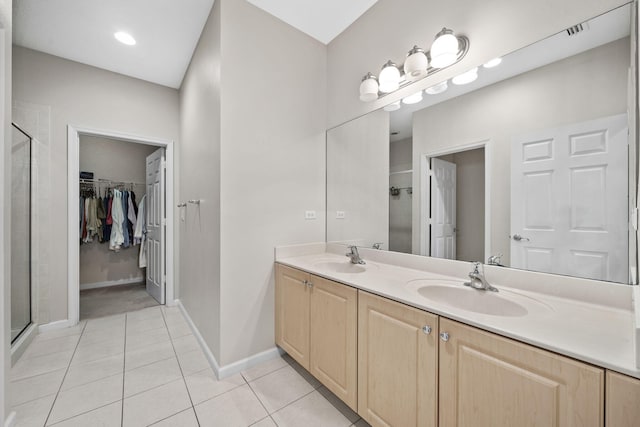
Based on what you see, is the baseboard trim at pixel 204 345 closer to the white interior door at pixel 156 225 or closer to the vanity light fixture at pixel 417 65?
the white interior door at pixel 156 225

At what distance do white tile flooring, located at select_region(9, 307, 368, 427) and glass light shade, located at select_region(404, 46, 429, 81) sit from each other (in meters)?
2.10

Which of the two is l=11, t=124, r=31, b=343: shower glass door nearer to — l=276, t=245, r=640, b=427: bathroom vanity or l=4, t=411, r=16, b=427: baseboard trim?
l=4, t=411, r=16, b=427: baseboard trim

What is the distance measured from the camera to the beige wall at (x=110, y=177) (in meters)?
3.76

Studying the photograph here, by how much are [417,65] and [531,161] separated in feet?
2.83

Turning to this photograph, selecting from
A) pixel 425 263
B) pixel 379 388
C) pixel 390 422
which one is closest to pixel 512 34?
pixel 425 263

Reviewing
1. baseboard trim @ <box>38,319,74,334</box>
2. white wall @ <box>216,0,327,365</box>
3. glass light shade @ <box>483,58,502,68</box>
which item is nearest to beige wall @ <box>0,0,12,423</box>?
white wall @ <box>216,0,327,365</box>

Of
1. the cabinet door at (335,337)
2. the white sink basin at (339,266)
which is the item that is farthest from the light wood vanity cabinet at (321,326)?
the white sink basin at (339,266)

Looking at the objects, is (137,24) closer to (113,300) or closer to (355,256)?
(355,256)

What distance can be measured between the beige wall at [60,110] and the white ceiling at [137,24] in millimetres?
141

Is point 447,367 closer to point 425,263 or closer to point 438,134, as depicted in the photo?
point 425,263

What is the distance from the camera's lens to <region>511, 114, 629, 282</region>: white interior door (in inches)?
39.9

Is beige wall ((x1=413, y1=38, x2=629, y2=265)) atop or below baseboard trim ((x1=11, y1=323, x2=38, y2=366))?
atop

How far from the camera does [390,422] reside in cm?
115

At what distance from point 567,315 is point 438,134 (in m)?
1.14
